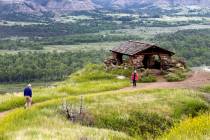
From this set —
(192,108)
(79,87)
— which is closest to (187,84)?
(192,108)

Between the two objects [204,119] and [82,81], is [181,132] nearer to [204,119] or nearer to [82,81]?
[204,119]

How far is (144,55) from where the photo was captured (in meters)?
41.3

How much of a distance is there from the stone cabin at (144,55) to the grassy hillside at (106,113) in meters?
5.83

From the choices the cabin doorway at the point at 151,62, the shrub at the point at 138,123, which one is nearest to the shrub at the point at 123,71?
the cabin doorway at the point at 151,62

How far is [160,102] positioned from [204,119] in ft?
Answer: 36.1

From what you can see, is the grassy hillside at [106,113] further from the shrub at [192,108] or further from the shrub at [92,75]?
the shrub at [92,75]

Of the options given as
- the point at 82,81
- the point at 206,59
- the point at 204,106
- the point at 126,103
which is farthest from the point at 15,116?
the point at 206,59

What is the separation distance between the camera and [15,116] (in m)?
23.9

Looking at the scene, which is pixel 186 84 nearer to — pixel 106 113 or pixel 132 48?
pixel 132 48

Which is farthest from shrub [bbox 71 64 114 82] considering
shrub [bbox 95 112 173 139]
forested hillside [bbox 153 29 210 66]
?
forested hillside [bbox 153 29 210 66]

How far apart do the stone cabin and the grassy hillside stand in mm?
5825

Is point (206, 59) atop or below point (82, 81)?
below

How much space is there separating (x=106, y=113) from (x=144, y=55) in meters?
15.7

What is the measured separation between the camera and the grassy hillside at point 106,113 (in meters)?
21.5
